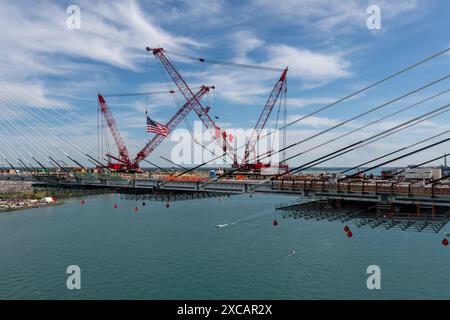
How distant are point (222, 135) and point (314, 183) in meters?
96.6

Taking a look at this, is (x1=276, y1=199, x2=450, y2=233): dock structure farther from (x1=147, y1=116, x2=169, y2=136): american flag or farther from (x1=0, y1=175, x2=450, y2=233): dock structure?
(x1=147, y1=116, x2=169, y2=136): american flag

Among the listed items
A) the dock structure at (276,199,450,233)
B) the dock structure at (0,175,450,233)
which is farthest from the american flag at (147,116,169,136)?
the dock structure at (276,199,450,233)

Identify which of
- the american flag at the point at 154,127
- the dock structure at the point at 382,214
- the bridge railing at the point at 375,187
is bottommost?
the dock structure at the point at 382,214

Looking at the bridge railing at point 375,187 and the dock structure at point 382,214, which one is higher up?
the bridge railing at point 375,187

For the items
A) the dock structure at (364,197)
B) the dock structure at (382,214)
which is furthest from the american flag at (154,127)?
the dock structure at (382,214)

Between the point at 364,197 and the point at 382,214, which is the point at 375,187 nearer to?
the point at 364,197

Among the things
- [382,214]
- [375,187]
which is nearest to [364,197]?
[375,187]

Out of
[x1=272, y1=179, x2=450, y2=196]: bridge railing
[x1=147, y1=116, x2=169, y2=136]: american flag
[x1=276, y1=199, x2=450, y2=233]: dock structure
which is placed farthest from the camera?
[x1=147, y1=116, x2=169, y2=136]: american flag

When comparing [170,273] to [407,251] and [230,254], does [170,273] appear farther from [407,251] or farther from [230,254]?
[407,251]

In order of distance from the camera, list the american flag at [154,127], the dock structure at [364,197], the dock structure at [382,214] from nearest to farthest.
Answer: the dock structure at [364,197] → the dock structure at [382,214] → the american flag at [154,127]

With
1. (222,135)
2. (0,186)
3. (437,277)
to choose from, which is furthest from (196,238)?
(0,186)

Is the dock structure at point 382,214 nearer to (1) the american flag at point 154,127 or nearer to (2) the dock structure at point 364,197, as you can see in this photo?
(2) the dock structure at point 364,197

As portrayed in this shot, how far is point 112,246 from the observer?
219 feet

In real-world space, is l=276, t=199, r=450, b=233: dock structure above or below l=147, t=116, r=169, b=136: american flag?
below
